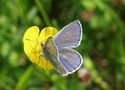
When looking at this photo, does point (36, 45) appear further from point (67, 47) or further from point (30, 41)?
point (67, 47)

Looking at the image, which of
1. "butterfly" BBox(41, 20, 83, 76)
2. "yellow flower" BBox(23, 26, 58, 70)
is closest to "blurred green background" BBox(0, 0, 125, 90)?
"yellow flower" BBox(23, 26, 58, 70)

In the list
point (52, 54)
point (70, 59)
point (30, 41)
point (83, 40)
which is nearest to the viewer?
point (70, 59)

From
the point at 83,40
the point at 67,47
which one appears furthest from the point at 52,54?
the point at 83,40

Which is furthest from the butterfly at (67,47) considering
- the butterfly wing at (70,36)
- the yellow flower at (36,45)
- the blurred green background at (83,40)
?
the blurred green background at (83,40)

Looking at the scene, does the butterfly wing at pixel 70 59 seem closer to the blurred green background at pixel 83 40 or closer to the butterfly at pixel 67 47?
the butterfly at pixel 67 47

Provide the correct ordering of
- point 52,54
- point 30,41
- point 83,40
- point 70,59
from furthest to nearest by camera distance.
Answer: point 83,40, point 30,41, point 52,54, point 70,59

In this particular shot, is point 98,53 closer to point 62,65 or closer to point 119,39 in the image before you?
point 119,39

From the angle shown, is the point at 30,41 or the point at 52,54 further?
the point at 30,41
